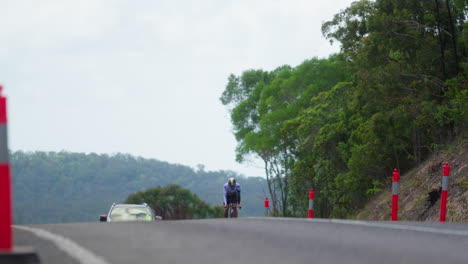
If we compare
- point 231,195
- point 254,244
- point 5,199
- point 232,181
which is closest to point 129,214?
point 231,195

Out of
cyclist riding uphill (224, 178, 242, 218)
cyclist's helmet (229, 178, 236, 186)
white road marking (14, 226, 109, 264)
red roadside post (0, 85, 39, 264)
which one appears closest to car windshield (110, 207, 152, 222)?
cyclist riding uphill (224, 178, 242, 218)

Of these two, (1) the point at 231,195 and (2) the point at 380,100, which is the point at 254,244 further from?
(2) the point at 380,100

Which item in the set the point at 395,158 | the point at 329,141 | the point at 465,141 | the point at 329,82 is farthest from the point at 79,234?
the point at 329,82

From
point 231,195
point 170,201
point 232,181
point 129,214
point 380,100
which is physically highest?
point 380,100

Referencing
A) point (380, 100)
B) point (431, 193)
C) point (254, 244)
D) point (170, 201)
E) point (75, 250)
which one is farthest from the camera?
point (170, 201)

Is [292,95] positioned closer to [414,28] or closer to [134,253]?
[414,28]

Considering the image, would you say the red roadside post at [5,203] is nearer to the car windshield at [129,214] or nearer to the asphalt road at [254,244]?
the asphalt road at [254,244]

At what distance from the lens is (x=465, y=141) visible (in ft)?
96.8

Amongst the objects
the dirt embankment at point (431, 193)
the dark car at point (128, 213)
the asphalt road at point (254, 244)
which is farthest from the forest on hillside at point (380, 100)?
the asphalt road at point (254, 244)

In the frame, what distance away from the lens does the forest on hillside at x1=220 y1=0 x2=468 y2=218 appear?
3347 cm

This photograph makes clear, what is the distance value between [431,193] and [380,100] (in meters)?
7.53

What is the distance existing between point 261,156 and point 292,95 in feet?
37.0

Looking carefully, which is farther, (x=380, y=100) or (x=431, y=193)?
(x=380, y=100)

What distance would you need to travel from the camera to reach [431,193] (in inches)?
1144
